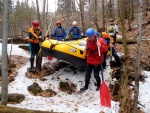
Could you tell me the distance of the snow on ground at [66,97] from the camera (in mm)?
6021

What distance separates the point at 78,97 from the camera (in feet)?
22.5

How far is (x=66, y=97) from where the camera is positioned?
268 inches

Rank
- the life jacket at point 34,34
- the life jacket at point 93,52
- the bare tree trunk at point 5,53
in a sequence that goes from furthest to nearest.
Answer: the life jacket at point 34,34, the life jacket at point 93,52, the bare tree trunk at point 5,53

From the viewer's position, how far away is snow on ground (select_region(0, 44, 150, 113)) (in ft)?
19.8

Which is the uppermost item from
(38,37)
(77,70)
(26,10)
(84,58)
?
(26,10)

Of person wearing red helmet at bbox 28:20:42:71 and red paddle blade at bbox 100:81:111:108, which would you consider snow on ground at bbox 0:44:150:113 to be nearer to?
red paddle blade at bbox 100:81:111:108

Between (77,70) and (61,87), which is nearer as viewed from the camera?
(61,87)

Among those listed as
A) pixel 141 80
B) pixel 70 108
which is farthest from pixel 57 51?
pixel 141 80

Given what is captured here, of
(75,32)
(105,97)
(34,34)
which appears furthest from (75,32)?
(105,97)

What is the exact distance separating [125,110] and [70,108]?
148 centimetres

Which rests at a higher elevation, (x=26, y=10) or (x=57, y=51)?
(x=26, y=10)

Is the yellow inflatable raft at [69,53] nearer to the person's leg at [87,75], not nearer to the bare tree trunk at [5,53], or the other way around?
the person's leg at [87,75]

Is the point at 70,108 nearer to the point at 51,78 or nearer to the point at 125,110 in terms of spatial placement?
the point at 125,110

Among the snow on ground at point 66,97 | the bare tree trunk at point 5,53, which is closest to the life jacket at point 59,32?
the snow on ground at point 66,97
